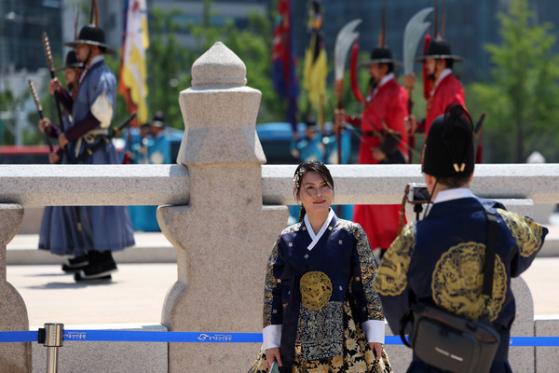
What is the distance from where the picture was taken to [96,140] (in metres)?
9.97

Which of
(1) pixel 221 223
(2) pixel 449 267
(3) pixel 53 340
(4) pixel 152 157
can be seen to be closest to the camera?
(2) pixel 449 267

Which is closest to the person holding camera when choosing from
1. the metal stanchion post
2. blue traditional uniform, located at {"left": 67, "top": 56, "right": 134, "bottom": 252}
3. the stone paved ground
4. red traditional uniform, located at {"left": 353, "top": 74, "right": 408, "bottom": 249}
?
the metal stanchion post

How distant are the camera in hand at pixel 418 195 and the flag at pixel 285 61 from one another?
21539mm

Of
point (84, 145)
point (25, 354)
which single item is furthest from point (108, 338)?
point (84, 145)

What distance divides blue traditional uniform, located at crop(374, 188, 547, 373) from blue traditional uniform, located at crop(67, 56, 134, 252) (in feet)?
19.5

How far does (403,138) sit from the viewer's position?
1124 centimetres

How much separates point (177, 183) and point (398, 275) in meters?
2.87

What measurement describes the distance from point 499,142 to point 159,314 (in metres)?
40.7

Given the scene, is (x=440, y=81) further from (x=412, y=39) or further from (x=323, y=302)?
(x=323, y=302)

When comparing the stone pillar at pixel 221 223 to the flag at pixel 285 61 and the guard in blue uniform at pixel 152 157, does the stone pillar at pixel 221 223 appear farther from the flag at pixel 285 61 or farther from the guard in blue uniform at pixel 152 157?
the flag at pixel 285 61

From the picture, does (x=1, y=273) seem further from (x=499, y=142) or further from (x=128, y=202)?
(x=499, y=142)

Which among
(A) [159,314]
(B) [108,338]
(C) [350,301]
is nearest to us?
(C) [350,301]

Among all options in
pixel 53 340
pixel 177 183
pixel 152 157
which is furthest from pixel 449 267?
pixel 152 157

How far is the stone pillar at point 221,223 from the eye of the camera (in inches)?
267
